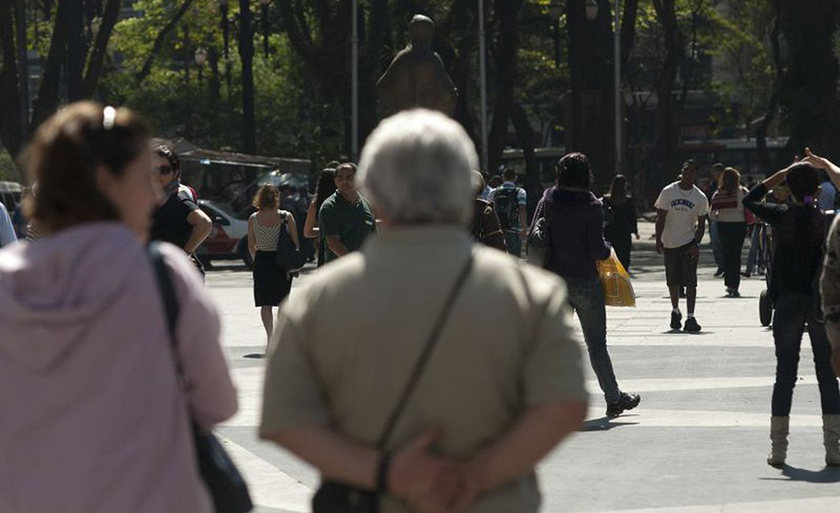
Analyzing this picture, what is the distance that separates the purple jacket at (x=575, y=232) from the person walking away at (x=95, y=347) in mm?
8090

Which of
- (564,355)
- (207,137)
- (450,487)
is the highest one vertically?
(564,355)

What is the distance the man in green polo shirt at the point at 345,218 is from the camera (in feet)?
41.8

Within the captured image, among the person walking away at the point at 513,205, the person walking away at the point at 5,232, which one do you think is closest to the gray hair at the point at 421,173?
the person walking away at the point at 5,232

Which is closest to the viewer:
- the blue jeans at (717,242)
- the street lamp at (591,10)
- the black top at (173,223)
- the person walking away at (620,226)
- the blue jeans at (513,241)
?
the black top at (173,223)

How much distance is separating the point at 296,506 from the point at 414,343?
491cm

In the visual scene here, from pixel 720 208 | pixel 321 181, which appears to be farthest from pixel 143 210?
pixel 720 208

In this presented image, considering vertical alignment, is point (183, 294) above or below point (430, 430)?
above

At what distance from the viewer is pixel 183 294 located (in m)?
3.70

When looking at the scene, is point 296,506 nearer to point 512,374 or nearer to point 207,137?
point 512,374

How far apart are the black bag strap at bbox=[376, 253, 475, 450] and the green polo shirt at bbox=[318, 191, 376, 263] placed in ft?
30.0

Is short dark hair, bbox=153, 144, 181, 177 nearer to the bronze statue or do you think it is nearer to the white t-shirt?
the white t-shirt

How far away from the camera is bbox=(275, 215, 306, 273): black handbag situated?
647 inches

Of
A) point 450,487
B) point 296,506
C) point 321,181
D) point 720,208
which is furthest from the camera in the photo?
point 720,208

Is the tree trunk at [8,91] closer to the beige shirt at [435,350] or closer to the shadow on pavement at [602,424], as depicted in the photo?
the shadow on pavement at [602,424]
